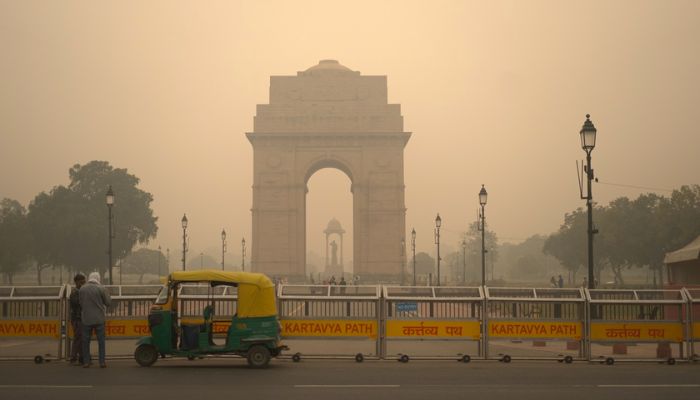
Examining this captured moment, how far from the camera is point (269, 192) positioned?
6956 cm

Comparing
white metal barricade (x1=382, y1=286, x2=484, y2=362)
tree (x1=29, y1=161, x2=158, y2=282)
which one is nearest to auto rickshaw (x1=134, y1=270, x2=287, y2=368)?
white metal barricade (x1=382, y1=286, x2=484, y2=362)

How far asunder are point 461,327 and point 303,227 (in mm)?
53985

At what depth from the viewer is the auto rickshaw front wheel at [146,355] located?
14438 millimetres

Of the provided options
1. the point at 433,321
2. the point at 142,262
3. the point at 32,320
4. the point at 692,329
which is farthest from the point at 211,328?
the point at 142,262

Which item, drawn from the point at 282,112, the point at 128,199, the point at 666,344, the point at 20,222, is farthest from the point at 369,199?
the point at 666,344

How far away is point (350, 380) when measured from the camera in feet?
42.0

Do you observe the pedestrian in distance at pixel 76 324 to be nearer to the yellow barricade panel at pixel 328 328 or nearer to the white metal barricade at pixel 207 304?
the white metal barricade at pixel 207 304

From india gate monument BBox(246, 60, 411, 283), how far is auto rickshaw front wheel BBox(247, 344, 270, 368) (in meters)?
54.4

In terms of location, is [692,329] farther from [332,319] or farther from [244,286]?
[244,286]

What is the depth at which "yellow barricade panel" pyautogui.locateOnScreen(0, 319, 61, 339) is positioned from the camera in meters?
15.9

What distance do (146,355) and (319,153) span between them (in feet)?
181

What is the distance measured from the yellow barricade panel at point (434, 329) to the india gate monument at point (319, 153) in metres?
52.5

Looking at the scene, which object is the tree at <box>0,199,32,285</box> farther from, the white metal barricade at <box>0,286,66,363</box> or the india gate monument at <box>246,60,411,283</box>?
the white metal barricade at <box>0,286,66,363</box>

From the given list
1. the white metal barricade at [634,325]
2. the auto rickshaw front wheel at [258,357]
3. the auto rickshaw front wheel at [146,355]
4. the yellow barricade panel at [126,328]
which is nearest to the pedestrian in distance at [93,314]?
the auto rickshaw front wheel at [146,355]
